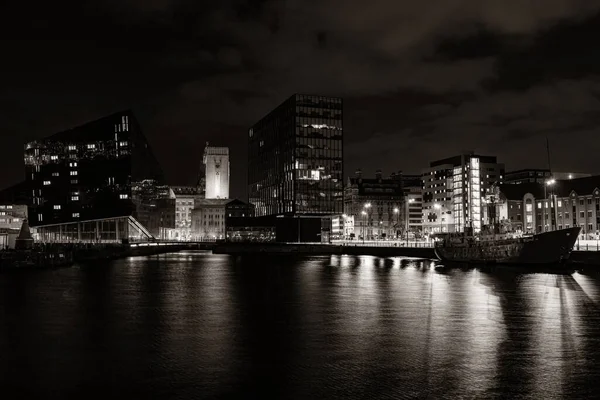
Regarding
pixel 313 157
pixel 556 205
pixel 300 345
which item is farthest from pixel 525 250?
pixel 313 157

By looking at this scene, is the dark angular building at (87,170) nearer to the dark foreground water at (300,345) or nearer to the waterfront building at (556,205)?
the waterfront building at (556,205)

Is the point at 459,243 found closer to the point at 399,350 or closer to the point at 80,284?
the point at 80,284

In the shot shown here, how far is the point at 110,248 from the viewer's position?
4528 inches

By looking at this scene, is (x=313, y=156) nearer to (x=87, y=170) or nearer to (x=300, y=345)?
(x=87, y=170)

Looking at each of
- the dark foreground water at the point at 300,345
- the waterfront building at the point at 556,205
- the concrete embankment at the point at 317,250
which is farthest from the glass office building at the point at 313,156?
the dark foreground water at the point at 300,345

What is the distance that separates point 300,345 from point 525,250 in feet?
196

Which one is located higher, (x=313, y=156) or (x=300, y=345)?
(x=313, y=156)

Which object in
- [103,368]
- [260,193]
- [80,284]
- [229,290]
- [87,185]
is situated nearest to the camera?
[103,368]

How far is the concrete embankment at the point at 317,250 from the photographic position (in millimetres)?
104088

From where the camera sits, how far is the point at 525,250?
73.7 meters

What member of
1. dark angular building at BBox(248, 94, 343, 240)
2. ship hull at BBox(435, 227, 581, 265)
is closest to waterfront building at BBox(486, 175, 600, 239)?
dark angular building at BBox(248, 94, 343, 240)

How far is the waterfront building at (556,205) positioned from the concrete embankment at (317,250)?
117 feet

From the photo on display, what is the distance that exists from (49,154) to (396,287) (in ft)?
528

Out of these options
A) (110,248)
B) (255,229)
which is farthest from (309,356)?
(255,229)
